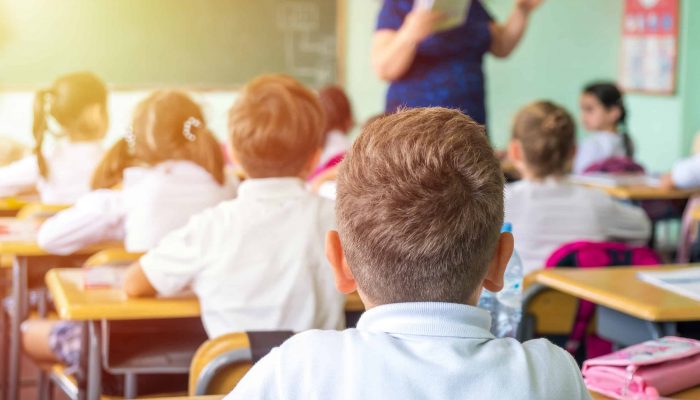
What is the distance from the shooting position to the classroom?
3.71ft

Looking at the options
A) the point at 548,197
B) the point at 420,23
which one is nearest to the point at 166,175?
the point at 420,23

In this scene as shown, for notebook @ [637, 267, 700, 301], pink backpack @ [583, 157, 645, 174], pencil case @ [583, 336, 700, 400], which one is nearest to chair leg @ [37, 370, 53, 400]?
notebook @ [637, 267, 700, 301]

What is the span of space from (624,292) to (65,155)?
252 centimetres

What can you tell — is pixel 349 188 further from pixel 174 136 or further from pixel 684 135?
pixel 684 135

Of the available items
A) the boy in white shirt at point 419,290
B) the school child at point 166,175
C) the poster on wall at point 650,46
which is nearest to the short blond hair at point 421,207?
the boy in white shirt at point 419,290

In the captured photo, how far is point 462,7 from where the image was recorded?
3027 mm

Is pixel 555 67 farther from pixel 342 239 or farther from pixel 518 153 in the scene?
pixel 342 239

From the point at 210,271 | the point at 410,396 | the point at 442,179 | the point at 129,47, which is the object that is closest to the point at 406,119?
the point at 442,179

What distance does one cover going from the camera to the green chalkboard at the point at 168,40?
6551mm

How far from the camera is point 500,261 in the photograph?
1.24 m

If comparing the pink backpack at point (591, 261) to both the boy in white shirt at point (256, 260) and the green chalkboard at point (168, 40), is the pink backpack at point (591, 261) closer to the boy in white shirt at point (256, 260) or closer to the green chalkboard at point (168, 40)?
the boy in white shirt at point (256, 260)

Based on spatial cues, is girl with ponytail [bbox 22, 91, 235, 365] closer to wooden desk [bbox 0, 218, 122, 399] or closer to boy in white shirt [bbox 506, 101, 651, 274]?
wooden desk [bbox 0, 218, 122, 399]

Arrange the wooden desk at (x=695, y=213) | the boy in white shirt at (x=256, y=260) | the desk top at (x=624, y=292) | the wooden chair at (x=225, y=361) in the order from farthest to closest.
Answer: the wooden desk at (x=695, y=213), the boy in white shirt at (x=256, y=260), the desk top at (x=624, y=292), the wooden chair at (x=225, y=361)

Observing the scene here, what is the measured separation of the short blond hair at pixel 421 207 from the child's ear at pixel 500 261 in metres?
0.03
